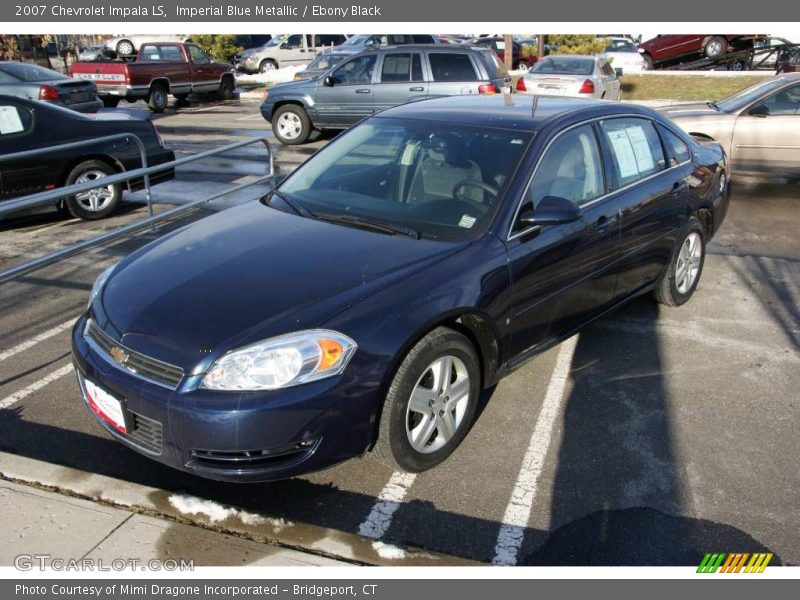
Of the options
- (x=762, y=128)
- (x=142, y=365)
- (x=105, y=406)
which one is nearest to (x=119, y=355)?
(x=142, y=365)

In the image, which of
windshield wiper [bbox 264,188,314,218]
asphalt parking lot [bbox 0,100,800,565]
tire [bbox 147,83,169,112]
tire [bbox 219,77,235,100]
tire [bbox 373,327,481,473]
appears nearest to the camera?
asphalt parking lot [bbox 0,100,800,565]

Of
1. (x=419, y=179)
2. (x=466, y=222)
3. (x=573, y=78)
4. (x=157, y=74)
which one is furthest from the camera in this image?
(x=157, y=74)

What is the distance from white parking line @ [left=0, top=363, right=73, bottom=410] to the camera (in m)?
4.10

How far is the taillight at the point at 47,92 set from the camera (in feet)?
45.7

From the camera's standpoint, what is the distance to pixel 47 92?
14.0 metres

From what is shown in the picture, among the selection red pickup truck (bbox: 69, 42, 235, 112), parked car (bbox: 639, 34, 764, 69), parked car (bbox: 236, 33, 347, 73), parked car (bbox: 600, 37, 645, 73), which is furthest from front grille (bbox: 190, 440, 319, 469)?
parked car (bbox: 236, 33, 347, 73)

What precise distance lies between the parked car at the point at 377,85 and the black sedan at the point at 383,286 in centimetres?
830

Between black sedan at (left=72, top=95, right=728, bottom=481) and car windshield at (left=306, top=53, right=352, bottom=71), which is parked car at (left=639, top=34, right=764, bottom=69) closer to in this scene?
car windshield at (left=306, top=53, right=352, bottom=71)

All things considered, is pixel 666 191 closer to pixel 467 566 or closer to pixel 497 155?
pixel 497 155

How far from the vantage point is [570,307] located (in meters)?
4.13

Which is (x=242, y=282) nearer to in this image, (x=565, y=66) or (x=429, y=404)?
(x=429, y=404)

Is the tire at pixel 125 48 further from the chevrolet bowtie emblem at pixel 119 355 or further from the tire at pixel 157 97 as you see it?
the chevrolet bowtie emblem at pixel 119 355

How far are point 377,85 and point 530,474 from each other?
10.9m

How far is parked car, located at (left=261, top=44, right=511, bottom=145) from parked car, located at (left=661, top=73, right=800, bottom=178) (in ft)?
13.3
